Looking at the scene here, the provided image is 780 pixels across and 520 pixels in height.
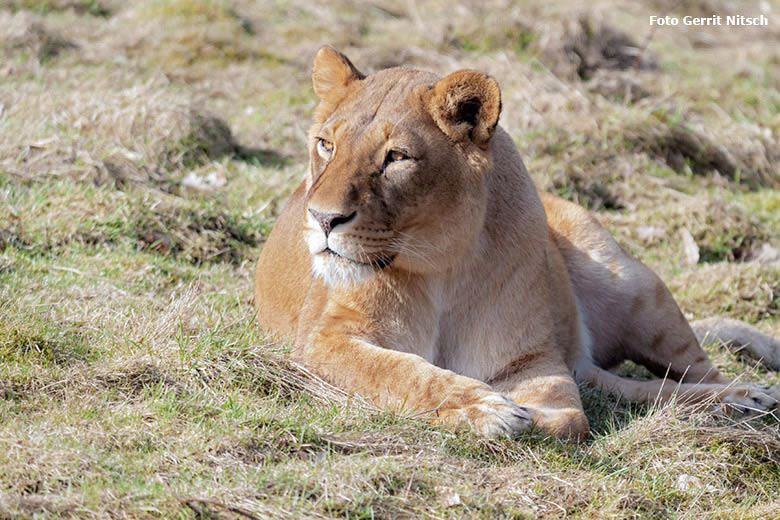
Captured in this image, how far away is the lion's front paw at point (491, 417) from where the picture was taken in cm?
374

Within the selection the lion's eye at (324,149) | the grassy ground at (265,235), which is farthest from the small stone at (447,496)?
the lion's eye at (324,149)

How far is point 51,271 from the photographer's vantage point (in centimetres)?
544

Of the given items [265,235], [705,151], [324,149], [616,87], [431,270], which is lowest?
[265,235]

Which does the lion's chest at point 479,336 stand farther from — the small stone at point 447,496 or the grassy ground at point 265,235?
the small stone at point 447,496

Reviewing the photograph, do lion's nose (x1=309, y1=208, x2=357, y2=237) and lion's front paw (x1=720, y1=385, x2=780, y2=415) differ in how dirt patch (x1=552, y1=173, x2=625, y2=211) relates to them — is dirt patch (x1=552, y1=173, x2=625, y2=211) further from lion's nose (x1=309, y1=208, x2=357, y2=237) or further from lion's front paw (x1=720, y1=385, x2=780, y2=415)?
lion's nose (x1=309, y1=208, x2=357, y2=237)

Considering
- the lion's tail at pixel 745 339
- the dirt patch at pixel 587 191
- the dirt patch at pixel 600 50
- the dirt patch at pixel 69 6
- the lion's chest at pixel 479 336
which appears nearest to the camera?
the lion's chest at pixel 479 336

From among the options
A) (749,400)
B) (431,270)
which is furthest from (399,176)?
(749,400)

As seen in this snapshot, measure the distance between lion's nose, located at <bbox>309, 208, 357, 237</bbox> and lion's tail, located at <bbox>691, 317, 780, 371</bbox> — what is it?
8.40ft

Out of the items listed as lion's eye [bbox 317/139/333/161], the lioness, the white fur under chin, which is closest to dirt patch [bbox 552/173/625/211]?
the lioness

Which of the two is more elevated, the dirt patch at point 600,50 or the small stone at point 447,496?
the dirt patch at point 600,50

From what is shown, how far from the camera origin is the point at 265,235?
6.57 m

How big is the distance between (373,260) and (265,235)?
106 inches

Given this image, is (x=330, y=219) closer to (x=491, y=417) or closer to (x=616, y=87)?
(x=491, y=417)

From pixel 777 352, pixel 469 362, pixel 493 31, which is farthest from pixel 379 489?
pixel 493 31
